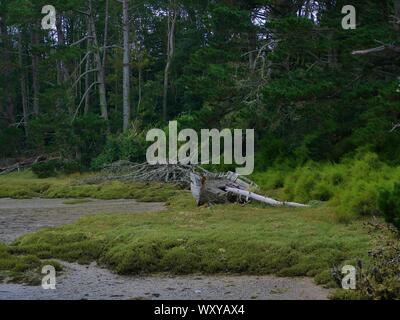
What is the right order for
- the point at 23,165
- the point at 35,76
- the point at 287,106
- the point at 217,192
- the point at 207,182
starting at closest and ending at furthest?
the point at 217,192, the point at 207,182, the point at 287,106, the point at 23,165, the point at 35,76

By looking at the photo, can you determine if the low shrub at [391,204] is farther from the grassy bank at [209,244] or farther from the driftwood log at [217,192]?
the driftwood log at [217,192]

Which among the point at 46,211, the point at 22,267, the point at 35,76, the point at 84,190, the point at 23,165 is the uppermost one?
the point at 35,76

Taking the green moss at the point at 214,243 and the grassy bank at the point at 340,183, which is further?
the grassy bank at the point at 340,183

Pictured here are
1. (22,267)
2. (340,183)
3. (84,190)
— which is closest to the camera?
(22,267)

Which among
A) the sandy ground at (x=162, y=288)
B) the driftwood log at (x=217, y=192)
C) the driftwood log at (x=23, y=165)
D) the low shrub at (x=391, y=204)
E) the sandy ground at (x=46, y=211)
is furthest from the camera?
the driftwood log at (x=23, y=165)

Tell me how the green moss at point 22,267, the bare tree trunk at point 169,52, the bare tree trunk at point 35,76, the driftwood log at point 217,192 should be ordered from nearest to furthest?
the green moss at point 22,267 → the driftwood log at point 217,192 → the bare tree trunk at point 169,52 → the bare tree trunk at point 35,76

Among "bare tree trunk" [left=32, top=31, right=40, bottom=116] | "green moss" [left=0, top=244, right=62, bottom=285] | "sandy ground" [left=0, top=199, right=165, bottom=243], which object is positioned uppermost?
"bare tree trunk" [left=32, top=31, right=40, bottom=116]

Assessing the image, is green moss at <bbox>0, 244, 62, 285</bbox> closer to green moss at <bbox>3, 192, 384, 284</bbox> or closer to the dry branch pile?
green moss at <bbox>3, 192, 384, 284</bbox>

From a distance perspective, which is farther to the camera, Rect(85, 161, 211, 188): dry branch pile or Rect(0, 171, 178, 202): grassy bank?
Rect(85, 161, 211, 188): dry branch pile

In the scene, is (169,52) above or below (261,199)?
above

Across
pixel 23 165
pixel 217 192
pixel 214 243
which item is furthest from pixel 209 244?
pixel 23 165

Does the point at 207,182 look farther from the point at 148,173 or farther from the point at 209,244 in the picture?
the point at 148,173

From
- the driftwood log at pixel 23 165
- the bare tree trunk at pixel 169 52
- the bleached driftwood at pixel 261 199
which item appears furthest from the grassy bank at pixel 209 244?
the bare tree trunk at pixel 169 52

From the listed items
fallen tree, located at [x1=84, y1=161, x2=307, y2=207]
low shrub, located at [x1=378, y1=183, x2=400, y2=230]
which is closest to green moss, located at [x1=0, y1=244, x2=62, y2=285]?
low shrub, located at [x1=378, y1=183, x2=400, y2=230]
